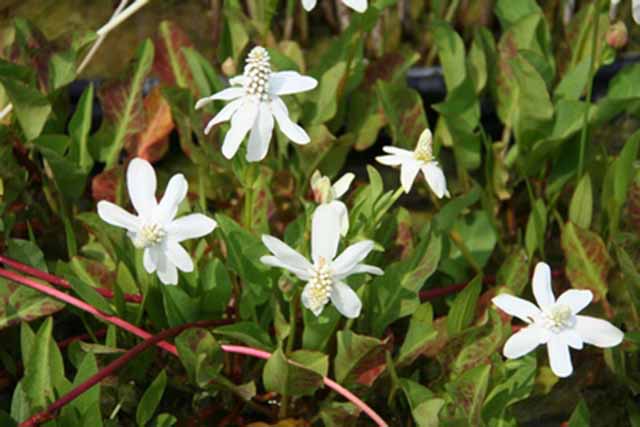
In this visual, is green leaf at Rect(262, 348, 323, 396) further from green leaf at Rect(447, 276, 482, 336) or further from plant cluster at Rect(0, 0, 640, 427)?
green leaf at Rect(447, 276, 482, 336)

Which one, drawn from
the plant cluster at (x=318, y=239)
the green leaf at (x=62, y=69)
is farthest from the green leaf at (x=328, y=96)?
the green leaf at (x=62, y=69)

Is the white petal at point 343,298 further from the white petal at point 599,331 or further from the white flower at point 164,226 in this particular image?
the white petal at point 599,331

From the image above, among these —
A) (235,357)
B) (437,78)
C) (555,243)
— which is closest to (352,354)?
(235,357)

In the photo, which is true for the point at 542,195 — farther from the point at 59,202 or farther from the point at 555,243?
the point at 59,202

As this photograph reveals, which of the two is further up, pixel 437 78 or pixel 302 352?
pixel 437 78

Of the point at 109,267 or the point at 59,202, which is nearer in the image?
the point at 109,267

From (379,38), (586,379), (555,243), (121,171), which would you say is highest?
(379,38)

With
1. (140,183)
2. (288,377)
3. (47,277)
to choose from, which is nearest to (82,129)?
(47,277)
